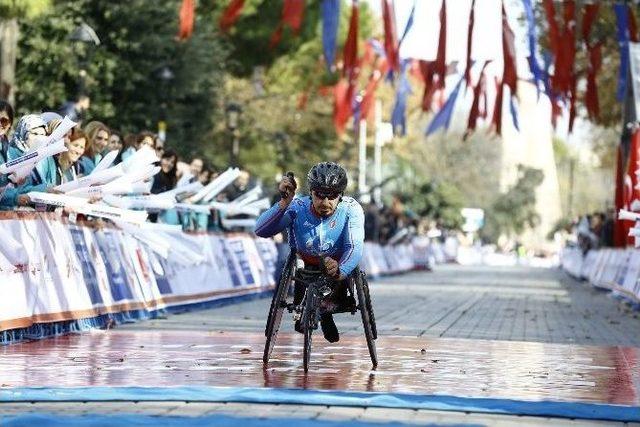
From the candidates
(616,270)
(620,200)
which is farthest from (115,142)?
(616,270)

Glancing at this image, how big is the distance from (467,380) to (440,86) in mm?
4413

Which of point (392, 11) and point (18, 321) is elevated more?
point (392, 11)

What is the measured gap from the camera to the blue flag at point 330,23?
44.8 feet

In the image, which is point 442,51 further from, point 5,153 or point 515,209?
point 515,209

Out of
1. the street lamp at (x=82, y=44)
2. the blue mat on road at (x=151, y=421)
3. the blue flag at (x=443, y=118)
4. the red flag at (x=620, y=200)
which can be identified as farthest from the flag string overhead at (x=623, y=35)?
the blue mat on road at (x=151, y=421)

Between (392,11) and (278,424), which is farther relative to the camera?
(392,11)

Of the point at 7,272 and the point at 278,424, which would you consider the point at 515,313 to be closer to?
the point at 7,272

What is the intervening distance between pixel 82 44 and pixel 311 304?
104 ft

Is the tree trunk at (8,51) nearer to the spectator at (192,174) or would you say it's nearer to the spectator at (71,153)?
the spectator at (192,174)

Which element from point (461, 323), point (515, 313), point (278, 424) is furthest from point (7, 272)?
point (515, 313)

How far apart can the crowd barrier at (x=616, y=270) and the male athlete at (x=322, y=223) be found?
44.8 feet

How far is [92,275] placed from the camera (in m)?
18.9

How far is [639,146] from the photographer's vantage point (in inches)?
1203

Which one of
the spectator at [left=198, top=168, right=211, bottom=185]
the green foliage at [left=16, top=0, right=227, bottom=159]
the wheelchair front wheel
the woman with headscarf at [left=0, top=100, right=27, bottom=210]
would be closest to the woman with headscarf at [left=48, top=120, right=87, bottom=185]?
the woman with headscarf at [left=0, top=100, right=27, bottom=210]
